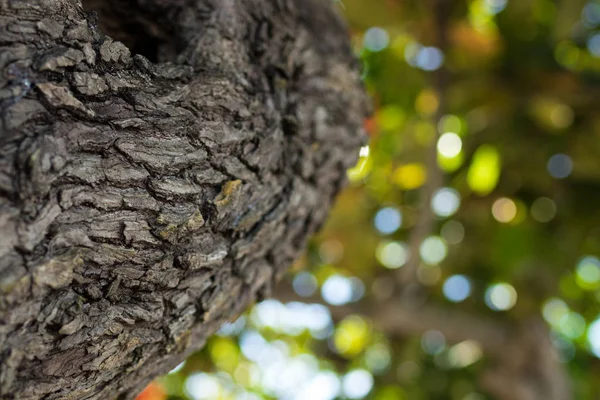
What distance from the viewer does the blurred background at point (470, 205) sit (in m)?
1.56

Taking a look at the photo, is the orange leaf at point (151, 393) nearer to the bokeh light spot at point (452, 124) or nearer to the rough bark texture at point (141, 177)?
the rough bark texture at point (141, 177)

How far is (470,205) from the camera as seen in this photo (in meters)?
1.89

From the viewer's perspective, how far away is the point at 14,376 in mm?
464

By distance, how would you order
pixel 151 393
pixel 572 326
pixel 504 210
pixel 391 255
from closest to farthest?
1. pixel 151 393
2. pixel 504 210
3. pixel 391 255
4. pixel 572 326

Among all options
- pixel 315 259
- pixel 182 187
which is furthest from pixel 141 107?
pixel 315 259

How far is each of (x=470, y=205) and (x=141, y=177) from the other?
4.92 ft

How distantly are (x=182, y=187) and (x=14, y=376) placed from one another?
21 centimetres

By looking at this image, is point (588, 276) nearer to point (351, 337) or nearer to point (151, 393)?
point (351, 337)

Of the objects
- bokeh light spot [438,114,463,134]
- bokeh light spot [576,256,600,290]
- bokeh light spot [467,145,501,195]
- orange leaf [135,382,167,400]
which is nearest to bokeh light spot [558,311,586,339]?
bokeh light spot [576,256,600,290]

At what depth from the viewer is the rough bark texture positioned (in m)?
0.47

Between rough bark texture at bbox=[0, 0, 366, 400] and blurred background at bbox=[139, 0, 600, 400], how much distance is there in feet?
1.92

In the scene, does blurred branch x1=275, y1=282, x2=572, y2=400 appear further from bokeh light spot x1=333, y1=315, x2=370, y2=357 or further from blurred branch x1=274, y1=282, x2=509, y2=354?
bokeh light spot x1=333, y1=315, x2=370, y2=357

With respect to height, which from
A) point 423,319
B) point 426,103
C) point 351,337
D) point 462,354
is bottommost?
point 351,337

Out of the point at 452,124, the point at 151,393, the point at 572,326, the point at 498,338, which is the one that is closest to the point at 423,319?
the point at 498,338
